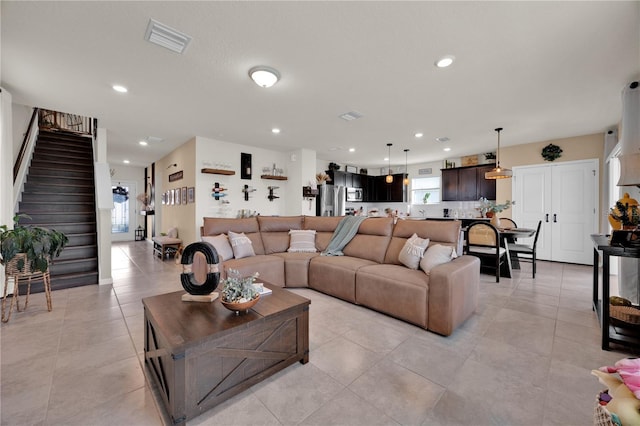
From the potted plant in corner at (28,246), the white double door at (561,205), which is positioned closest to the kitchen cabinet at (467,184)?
the white double door at (561,205)

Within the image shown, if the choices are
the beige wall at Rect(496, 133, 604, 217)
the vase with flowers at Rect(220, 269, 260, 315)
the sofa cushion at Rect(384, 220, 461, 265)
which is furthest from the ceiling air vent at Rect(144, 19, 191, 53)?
the beige wall at Rect(496, 133, 604, 217)

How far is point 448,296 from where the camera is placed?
2361mm

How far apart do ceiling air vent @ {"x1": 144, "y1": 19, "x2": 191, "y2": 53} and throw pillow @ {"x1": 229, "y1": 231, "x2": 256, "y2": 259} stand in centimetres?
234

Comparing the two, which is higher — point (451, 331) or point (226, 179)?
point (226, 179)

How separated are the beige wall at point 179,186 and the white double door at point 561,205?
7174 mm

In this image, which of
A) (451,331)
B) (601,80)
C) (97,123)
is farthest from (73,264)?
Answer: (601,80)

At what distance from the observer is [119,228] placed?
9.43 m

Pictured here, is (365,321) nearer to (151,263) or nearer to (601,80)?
(601,80)

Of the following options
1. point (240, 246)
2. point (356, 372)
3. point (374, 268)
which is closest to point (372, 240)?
point (374, 268)

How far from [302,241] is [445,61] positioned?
3.02 m

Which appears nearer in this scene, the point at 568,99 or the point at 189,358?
the point at 189,358

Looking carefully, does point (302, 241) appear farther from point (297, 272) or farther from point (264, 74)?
point (264, 74)

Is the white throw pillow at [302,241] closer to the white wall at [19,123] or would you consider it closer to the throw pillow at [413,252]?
the throw pillow at [413,252]

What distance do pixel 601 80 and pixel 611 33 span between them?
1.13 metres
